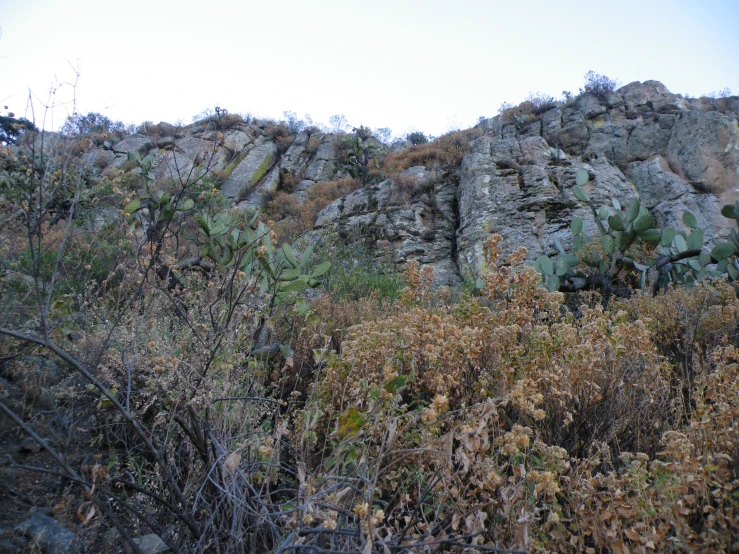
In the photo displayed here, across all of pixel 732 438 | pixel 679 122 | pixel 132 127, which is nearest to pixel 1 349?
pixel 732 438

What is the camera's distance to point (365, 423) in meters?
1.75

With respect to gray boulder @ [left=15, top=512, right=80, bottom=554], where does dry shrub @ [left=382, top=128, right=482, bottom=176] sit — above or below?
above

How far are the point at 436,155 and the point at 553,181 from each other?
16.6 feet

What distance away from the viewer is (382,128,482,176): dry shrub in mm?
12719

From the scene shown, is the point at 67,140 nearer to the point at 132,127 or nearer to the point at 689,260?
the point at 689,260

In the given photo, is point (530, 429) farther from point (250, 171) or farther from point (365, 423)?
point (250, 171)

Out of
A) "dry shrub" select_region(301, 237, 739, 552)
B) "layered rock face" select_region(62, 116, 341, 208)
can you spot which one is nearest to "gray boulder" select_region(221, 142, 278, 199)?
"layered rock face" select_region(62, 116, 341, 208)

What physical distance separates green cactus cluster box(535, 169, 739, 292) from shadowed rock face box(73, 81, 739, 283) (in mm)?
1300

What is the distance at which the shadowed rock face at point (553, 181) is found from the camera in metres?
8.50

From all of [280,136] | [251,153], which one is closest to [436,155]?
[251,153]

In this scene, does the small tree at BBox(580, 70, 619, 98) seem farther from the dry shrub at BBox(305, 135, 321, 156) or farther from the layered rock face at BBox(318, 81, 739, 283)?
the dry shrub at BBox(305, 135, 321, 156)

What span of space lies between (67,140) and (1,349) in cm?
161

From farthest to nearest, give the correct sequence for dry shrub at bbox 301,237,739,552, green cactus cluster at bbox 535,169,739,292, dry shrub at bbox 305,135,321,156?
dry shrub at bbox 305,135,321,156
green cactus cluster at bbox 535,169,739,292
dry shrub at bbox 301,237,739,552

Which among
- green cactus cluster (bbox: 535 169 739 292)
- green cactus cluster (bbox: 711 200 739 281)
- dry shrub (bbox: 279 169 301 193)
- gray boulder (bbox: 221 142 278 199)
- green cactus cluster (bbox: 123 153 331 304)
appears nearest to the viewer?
green cactus cluster (bbox: 123 153 331 304)
